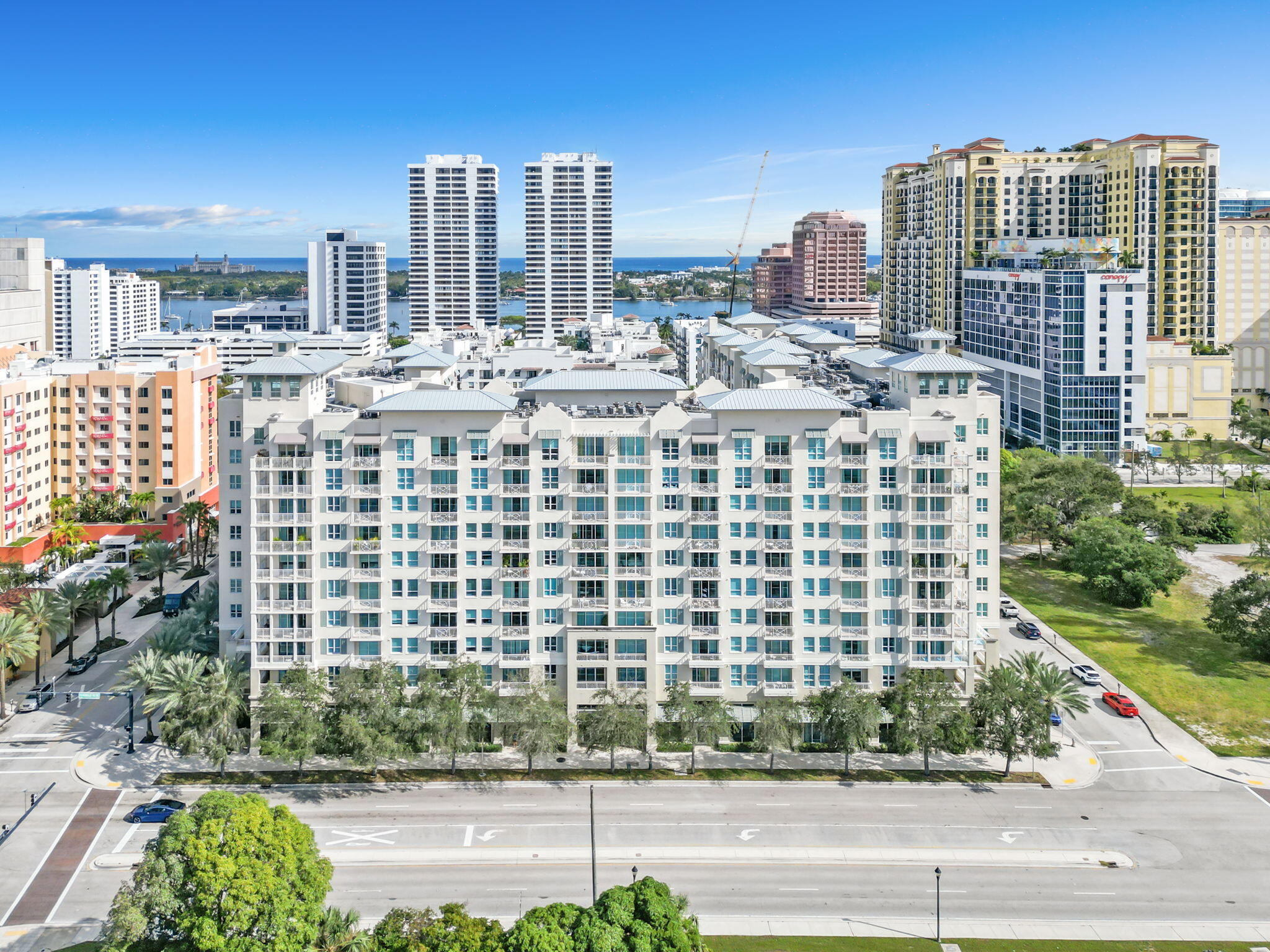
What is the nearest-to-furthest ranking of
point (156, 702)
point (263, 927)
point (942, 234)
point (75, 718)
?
point (263, 927), point (156, 702), point (75, 718), point (942, 234)

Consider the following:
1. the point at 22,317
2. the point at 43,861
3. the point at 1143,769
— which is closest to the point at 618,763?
the point at 43,861

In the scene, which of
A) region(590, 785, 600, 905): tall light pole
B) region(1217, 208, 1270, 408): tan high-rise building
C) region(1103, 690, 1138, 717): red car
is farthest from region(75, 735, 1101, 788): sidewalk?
region(1217, 208, 1270, 408): tan high-rise building

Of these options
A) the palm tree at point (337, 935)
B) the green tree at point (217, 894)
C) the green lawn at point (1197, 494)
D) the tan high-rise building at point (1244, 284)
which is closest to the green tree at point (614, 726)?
the palm tree at point (337, 935)

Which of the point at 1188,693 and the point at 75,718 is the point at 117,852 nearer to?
the point at 75,718

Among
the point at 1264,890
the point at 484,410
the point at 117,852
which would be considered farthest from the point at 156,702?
the point at 1264,890

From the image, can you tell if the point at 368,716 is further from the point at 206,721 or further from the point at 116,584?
the point at 116,584

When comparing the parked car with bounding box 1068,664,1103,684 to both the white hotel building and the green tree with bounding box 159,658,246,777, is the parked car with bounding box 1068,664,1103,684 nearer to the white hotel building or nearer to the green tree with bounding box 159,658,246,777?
the white hotel building
